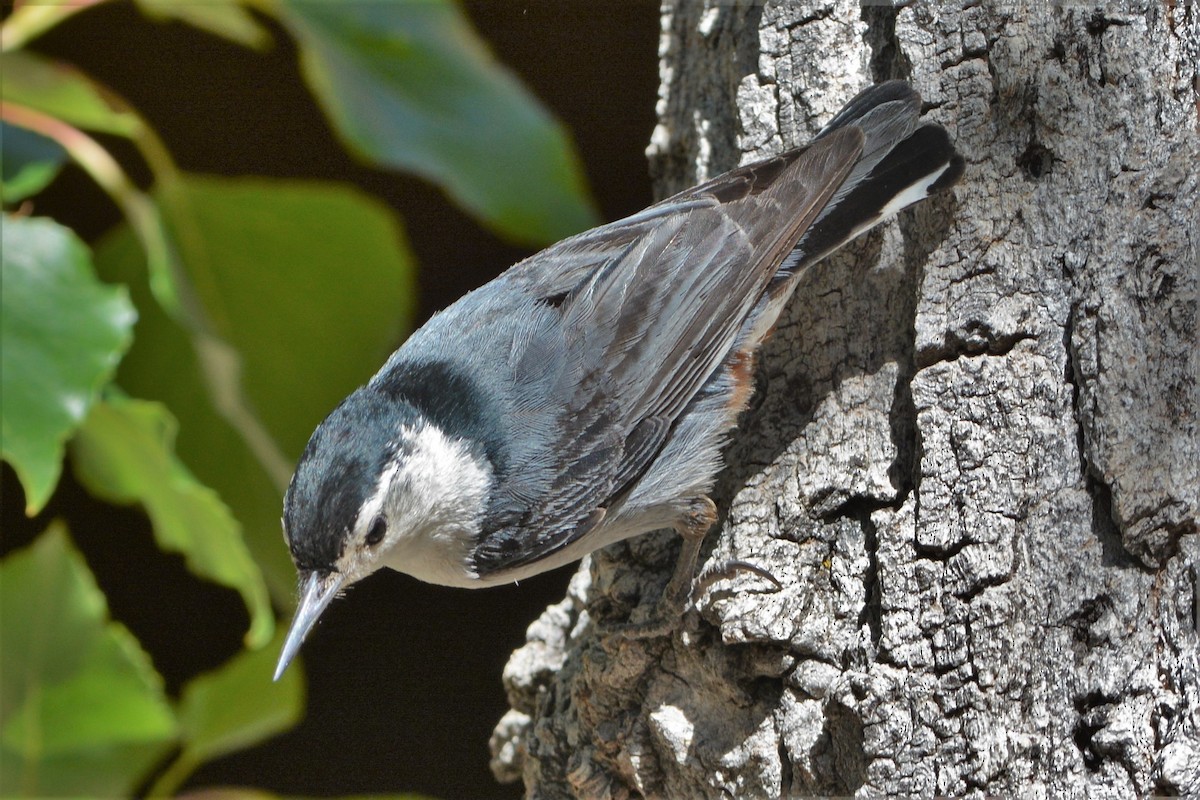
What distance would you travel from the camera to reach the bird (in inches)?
55.8

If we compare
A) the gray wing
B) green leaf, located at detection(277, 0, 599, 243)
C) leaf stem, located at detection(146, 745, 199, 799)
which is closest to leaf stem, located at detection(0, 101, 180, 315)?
green leaf, located at detection(277, 0, 599, 243)

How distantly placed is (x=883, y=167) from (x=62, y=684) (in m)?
1.50

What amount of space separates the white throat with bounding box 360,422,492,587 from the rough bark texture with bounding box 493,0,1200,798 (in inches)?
9.3

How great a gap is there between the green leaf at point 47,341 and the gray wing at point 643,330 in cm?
54

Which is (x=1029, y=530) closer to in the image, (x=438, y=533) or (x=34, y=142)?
(x=438, y=533)

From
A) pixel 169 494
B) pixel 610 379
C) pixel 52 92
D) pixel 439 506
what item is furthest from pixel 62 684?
pixel 610 379

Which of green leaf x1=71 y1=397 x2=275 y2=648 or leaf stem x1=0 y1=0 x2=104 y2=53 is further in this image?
leaf stem x1=0 y1=0 x2=104 y2=53

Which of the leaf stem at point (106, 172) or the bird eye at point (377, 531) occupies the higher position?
the leaf stem at point (106, 172)

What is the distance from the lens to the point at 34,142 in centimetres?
181

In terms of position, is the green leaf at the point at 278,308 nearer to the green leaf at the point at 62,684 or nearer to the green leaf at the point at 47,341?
the green leaf at the point at 62,684

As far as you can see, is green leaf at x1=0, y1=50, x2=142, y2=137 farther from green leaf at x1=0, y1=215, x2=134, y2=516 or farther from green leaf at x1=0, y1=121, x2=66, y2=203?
green leaf at x1=0, y1=215, x2=134, y2=516

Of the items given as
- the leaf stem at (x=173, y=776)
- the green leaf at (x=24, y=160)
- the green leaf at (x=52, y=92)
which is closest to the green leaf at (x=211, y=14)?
the green leaf at (x=52, y=92)

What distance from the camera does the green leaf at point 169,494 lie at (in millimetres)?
1523

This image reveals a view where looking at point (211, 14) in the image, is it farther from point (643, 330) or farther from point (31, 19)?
point (643, 330)
